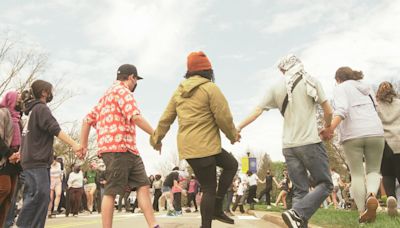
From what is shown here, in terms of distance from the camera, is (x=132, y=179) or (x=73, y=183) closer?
(x=132, y=179)

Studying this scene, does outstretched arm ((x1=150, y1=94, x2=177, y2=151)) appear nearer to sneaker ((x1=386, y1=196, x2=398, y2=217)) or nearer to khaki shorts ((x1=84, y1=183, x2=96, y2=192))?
sneaker ((x1=386, y1=196, x2=398, y2=217))

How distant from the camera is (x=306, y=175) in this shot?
196 inches

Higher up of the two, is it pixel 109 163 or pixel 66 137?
pixel 66 137

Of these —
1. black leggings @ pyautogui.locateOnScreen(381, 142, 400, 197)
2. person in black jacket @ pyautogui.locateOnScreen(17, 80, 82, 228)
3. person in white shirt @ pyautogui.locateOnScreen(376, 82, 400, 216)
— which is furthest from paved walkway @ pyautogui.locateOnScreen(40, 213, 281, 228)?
person in black jacket @ pyautogui.locateOnScreen(17, 80, 82, 228)

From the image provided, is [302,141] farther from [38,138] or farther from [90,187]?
[90,187]

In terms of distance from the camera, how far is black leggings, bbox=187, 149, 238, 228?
4.68m

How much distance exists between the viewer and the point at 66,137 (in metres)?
5.04

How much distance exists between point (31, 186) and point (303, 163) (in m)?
2.79

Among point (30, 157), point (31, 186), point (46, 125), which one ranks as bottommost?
point (31, 186)

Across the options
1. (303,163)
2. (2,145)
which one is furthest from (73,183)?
(303,163)

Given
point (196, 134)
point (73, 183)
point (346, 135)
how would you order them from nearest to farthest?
point (196, 134)
point (346, 135)
point (73, 183)

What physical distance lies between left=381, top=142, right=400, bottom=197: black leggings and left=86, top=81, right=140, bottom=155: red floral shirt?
3.83 m

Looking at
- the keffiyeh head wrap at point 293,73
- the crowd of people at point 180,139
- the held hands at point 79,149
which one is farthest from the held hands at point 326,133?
the held hands at point 79,149

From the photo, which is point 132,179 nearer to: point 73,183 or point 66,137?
point 66,137
